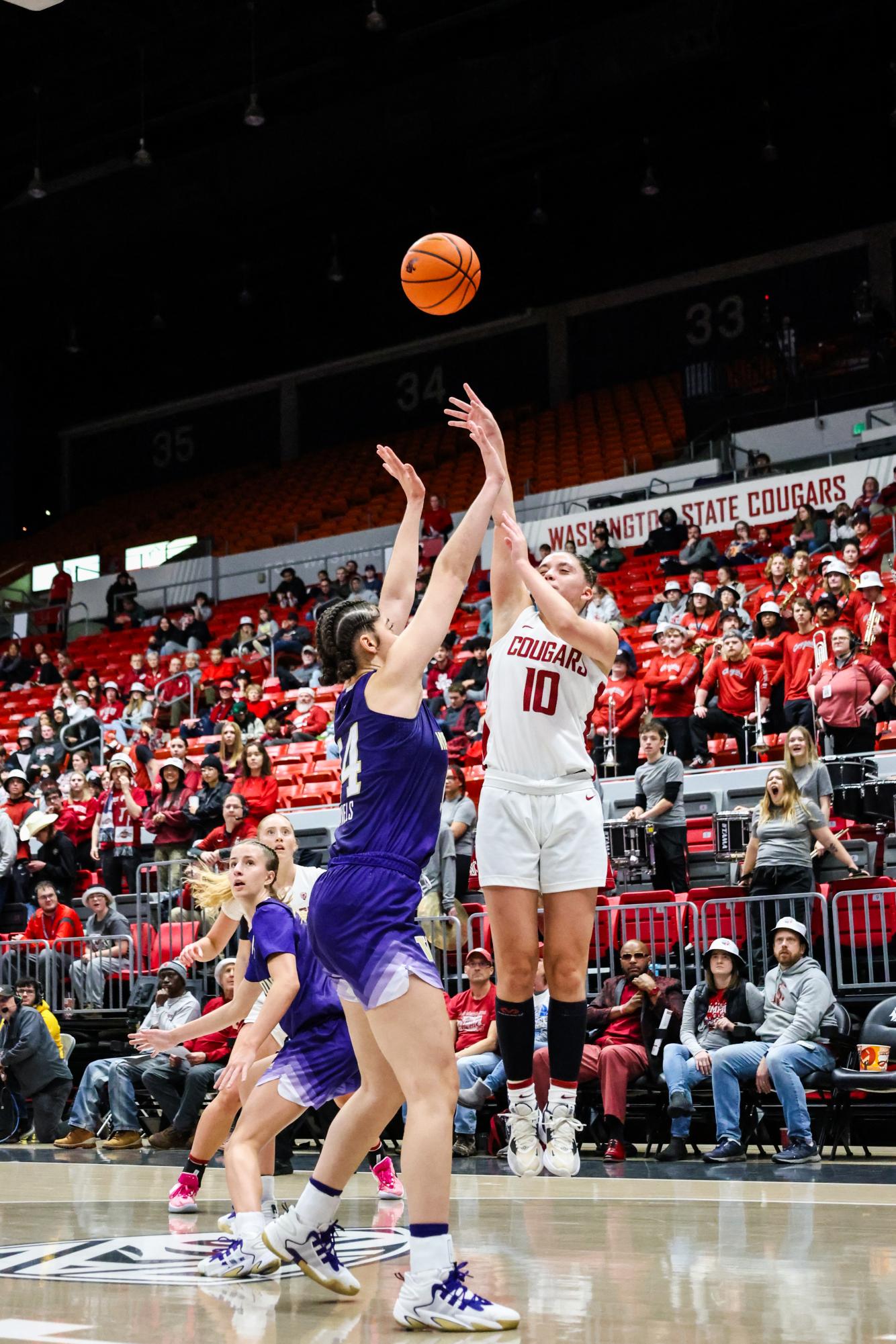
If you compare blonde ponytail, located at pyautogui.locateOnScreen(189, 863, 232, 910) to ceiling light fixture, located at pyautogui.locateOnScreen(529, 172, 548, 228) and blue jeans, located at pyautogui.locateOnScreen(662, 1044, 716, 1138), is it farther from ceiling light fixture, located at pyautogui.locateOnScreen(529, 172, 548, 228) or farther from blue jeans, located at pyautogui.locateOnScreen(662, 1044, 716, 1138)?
ceiling light fixture, located at pyautogui.locateOnScreen(529, 172, 548, 228)

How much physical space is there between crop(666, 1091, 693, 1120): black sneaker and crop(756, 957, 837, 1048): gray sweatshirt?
62 centimetres

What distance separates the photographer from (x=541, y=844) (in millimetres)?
5777

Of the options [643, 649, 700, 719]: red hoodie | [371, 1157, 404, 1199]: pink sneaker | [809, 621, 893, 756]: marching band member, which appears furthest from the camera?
[643, 649, 700, 719]: red hoodie

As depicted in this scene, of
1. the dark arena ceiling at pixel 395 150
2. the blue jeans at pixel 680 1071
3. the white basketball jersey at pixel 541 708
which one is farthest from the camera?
the dark arena ceiling at pixel 395 150

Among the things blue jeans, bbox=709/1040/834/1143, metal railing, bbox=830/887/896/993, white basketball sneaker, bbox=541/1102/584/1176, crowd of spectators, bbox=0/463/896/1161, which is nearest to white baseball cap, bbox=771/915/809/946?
crowd of spectators, bbox=0/463/896/1161

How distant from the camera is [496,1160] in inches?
388

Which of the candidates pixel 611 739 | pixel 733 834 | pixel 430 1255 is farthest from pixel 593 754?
pixel 430 1255

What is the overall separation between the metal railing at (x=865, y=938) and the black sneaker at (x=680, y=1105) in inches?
54.7

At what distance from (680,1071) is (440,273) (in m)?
5.51

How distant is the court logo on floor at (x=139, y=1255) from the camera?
16.8 ft

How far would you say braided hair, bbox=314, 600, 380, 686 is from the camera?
468 centimetres

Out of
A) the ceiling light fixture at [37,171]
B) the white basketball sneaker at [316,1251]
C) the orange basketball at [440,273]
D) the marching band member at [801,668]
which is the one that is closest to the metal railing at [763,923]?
the marching band member at [801,668]

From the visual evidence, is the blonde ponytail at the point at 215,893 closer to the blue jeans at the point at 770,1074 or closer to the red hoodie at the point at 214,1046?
the blue jeans at the point at 770,1074

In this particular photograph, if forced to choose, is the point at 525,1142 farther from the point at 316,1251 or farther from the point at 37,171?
the point at 37,171
